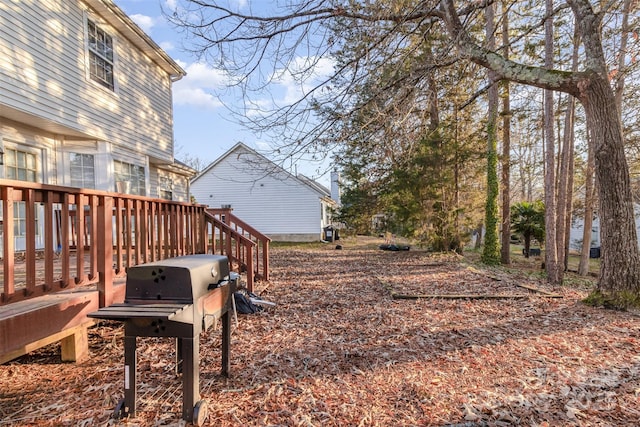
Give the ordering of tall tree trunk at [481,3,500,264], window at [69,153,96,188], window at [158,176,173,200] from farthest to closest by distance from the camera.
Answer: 1. window at [158,176,173,200]
2. tall tree trunk at [481,3,500,264]
3. window at [69,153,96,188]

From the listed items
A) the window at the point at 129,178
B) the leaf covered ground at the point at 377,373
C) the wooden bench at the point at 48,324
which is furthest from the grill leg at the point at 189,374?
the window at the point at 129,178

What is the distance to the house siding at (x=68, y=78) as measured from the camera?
5.66 meters

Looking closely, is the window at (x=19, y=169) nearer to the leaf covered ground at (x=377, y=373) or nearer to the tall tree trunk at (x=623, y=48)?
the leaf covered ground at (x=377, y=373)

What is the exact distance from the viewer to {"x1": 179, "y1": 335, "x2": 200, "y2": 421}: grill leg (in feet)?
6.79

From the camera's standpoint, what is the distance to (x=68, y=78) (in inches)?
267

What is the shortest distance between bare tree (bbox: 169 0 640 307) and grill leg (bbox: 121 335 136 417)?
15.0 ft

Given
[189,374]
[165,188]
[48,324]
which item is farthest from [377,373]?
[165,188]

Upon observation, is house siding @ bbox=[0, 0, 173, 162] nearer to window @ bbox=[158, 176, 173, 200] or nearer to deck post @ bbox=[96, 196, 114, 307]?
window @ bbox=[158, 176, 173, 200]

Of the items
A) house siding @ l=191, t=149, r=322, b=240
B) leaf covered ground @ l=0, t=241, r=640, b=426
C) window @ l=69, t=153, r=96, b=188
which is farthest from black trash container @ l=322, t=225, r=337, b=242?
leaf covered ground @ l=0, t=241, r=640, b=426

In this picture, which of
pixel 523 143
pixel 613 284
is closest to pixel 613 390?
pixel 613 284

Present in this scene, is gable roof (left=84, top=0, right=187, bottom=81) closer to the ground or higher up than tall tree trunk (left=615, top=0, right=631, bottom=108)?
higher up

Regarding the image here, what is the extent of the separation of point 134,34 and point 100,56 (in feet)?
4.25

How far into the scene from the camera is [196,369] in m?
2.12

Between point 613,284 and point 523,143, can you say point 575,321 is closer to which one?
point 613,284
